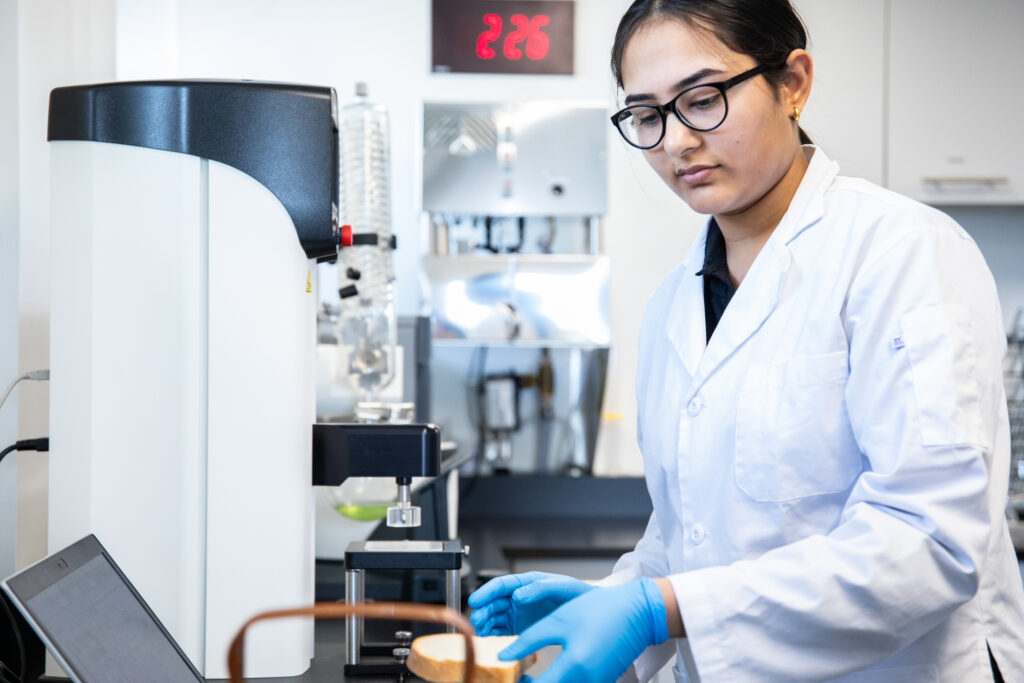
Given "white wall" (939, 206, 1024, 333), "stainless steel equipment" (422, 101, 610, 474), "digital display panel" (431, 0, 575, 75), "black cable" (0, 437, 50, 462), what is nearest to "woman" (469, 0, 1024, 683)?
"black cable" (0, 437, 50, 462)

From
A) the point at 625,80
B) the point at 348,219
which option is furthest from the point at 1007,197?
the point at 625,80

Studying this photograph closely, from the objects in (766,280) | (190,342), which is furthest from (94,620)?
(766,280)

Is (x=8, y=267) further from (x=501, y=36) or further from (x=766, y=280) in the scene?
(x=501, y=36)

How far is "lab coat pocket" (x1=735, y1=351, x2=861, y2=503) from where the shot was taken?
868 millimetres

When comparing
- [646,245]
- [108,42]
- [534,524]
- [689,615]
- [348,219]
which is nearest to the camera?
[689,615]

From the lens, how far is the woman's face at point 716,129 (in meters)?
0.91

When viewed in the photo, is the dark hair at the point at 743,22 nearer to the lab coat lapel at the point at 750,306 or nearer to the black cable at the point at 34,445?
the lab coat lapel at the point at 750,306

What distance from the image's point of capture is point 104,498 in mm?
959

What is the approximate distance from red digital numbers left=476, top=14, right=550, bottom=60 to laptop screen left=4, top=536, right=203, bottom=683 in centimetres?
226

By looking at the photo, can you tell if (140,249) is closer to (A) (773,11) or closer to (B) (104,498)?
(B) (104,498)

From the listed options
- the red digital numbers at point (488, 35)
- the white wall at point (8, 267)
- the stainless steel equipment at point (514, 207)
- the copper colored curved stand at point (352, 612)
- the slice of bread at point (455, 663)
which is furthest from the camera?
the red digital numbers at point (488, 35)

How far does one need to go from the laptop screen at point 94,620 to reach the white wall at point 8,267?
0.42 metres

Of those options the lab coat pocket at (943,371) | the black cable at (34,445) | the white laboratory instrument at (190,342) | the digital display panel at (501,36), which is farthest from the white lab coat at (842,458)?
the digital display panel at (501,36)

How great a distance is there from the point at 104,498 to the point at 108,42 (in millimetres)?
846
